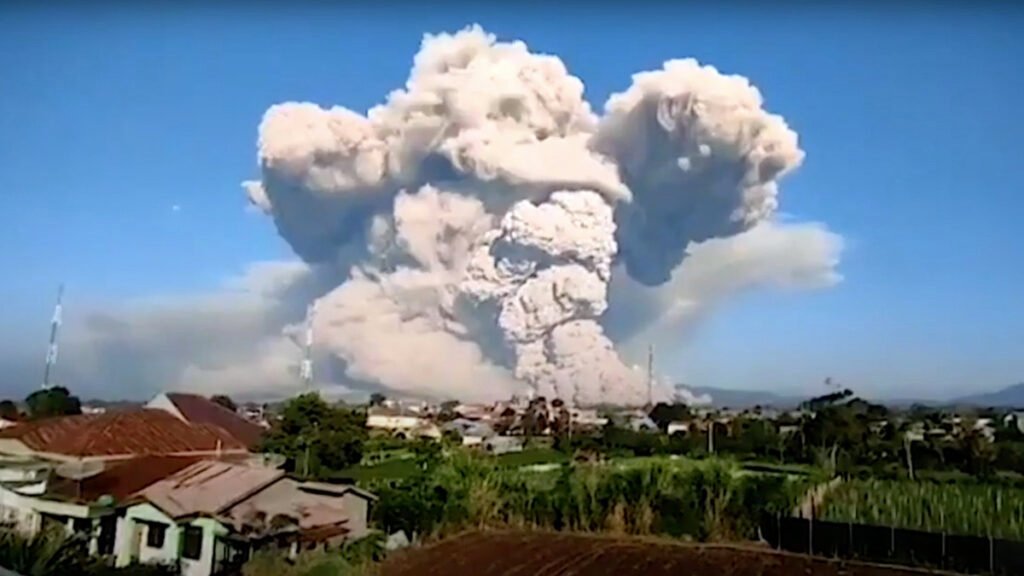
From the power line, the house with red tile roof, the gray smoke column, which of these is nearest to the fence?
the gray smoke column

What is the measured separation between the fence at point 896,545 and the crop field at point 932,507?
0.02m

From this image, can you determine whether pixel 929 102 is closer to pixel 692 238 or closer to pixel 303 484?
pixel 692 238

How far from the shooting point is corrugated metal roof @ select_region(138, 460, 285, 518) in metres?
2.55

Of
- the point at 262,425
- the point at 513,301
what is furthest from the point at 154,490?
the point at 513,301

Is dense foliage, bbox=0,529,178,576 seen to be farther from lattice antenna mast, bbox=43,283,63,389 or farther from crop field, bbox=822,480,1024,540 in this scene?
crop field, bbox=822,480,1024,540

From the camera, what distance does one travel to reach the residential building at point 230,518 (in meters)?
2.52

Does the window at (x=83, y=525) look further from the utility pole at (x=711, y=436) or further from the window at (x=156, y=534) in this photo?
the utility pole at (x=711, y=436)

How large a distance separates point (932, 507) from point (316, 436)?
4.73ft

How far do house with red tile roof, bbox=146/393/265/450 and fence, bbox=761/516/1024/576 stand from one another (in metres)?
1.23

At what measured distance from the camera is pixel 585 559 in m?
2.51

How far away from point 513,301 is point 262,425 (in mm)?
682

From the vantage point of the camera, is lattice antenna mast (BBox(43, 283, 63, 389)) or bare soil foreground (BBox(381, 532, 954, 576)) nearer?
bare soil foreground (BBox(381, 532, 954, 576))

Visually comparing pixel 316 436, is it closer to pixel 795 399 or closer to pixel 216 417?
pixel 216 417

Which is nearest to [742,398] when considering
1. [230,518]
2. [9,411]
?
[230,518]
